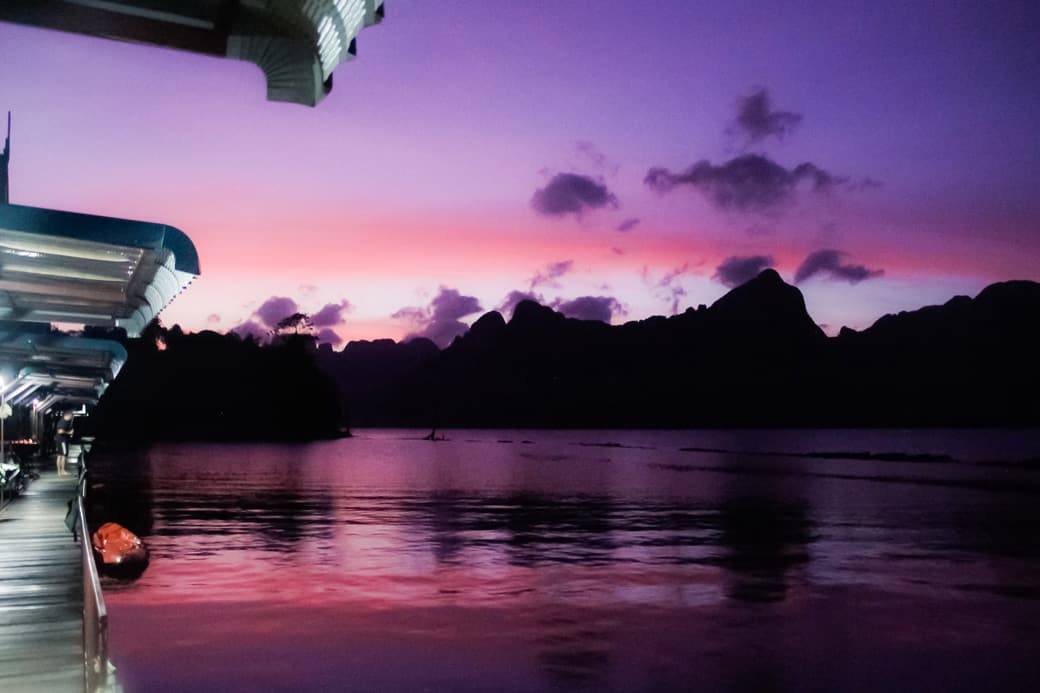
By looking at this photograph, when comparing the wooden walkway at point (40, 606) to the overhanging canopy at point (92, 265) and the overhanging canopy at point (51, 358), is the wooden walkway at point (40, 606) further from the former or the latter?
the overhanging canopy at point (92, 265)

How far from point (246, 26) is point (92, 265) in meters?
→ 4.45

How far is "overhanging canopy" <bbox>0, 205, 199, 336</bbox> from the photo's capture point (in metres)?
6.32

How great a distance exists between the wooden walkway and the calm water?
2049mm

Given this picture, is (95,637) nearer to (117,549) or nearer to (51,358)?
(51,358)

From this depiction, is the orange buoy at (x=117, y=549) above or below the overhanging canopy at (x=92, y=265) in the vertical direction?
below

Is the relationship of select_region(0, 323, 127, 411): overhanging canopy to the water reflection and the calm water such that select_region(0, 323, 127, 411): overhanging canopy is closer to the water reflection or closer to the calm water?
the calm water

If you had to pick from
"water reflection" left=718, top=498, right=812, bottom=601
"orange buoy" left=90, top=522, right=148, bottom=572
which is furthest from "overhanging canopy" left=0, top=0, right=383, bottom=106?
"orange buoy" left=90, top=522, right=148, bottom=572

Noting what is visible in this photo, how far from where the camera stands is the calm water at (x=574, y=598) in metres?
16.8

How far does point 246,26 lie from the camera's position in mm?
3484

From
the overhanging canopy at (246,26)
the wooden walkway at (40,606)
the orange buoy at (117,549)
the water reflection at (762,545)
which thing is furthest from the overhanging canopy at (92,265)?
the water reflection at (762,545)

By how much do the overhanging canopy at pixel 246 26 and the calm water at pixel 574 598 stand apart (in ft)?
44.2

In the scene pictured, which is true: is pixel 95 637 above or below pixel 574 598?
above

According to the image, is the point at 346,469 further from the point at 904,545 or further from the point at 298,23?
the point at 298,23

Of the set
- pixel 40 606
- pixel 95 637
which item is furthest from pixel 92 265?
pixel 40 606
